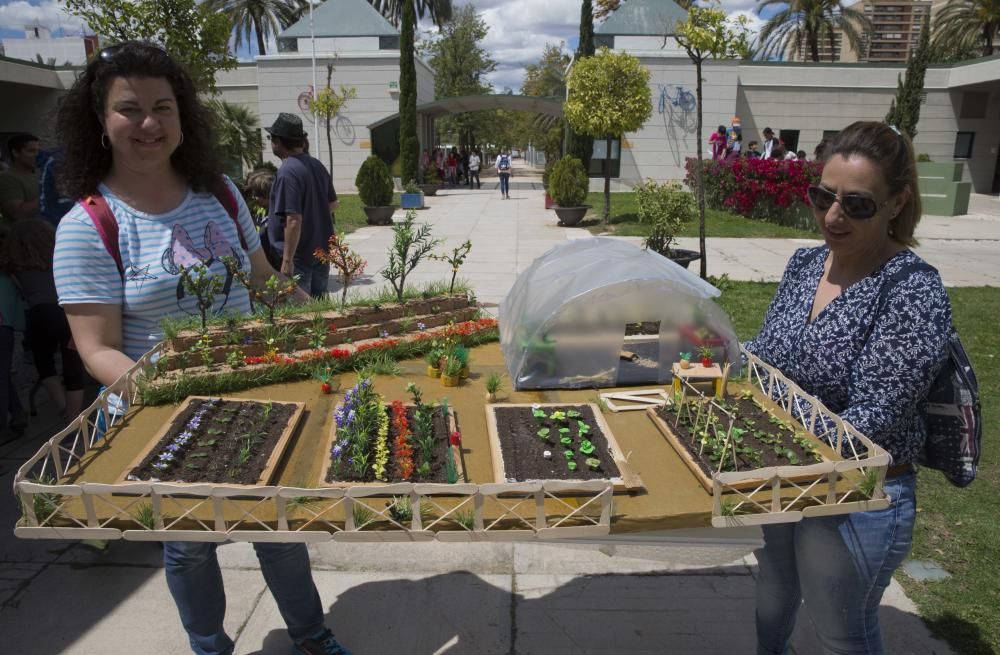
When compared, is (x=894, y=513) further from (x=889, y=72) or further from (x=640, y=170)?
(x=889, y=72)

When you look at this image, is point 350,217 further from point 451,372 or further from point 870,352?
point 870,352

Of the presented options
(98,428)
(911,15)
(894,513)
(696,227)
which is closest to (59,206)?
(98,428)

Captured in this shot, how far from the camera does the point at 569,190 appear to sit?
51.8 ft

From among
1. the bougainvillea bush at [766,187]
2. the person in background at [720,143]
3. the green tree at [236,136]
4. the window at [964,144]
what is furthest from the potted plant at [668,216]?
the window at [964,144]

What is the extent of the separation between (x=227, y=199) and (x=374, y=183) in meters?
14.2

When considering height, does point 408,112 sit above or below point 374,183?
above

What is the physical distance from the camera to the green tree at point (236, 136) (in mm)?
10109

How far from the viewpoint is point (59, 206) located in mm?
4086

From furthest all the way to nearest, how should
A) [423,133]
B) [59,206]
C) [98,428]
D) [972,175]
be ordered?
[423,133], [972,175], [59,206], [98,428]

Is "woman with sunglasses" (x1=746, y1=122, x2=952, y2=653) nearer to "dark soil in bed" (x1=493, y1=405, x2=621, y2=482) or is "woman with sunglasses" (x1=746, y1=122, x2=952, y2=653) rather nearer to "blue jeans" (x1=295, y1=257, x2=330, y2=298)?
"dark soil in bed" (x1=493, y1=405, x2=621, y2=482)

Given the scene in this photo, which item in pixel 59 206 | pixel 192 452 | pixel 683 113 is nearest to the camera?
pixel 192 452

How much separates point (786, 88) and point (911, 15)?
90.6m

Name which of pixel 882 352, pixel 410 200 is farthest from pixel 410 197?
pixel 882 352

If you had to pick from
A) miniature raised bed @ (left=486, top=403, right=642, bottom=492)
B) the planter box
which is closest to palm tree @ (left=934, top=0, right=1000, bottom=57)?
the planter box
